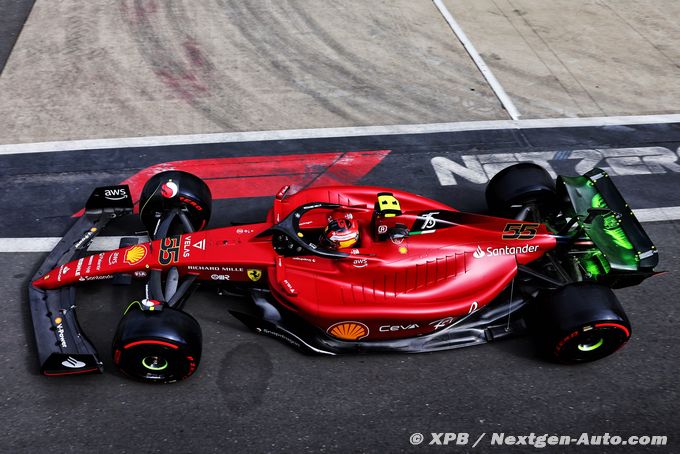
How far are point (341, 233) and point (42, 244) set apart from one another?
13.0 feet

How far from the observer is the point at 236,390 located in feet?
→ 21.3

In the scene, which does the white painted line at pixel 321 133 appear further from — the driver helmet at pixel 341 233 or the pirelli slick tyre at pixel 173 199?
the driver helmet at pixel 341 233

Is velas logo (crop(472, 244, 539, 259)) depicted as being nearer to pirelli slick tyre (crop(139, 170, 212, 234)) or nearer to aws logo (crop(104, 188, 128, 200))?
pirelli slick tyre (crop(139, 170, 212, 234))

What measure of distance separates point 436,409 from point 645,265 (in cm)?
243

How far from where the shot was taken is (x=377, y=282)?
21.7 ft

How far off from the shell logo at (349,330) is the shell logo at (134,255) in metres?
2.10

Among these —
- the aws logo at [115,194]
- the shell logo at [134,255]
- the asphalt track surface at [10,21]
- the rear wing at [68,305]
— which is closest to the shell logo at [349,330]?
the shell logo at [134,255]

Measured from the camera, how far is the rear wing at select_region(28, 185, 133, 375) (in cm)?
630

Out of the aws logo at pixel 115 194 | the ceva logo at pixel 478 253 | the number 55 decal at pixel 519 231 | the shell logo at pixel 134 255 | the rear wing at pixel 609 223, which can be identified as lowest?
the shell logo at pixel 134 255

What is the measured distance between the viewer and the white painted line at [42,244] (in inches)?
318

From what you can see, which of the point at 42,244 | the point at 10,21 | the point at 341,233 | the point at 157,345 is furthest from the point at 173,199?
the point at 10,21

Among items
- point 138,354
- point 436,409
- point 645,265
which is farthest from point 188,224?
point 645,265

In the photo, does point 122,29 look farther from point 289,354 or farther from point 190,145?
point 289,354

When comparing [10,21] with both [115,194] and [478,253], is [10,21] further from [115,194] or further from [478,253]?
[478,253]
